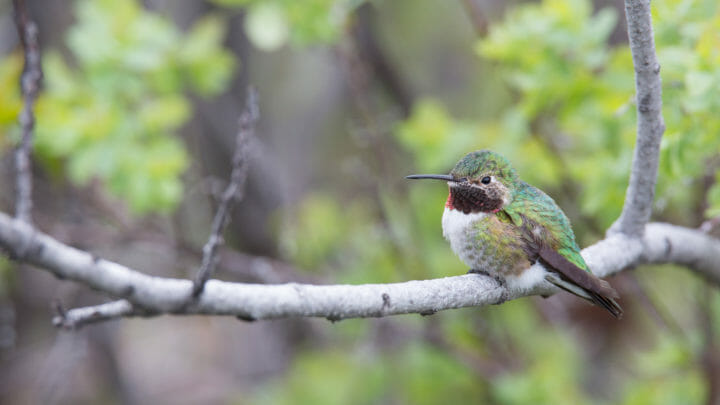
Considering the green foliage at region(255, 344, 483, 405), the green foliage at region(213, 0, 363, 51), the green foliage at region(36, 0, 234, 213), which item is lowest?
the green foliage at region(255, 344, 483, 405)

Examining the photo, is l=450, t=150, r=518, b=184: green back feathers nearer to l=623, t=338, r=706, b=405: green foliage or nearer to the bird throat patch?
the bird throat patch

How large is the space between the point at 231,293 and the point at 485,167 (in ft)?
5.38

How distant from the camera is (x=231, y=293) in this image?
2.21 metres

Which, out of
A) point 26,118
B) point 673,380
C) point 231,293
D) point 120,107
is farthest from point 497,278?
point 673,380

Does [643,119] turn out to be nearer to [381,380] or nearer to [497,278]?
[497,278]

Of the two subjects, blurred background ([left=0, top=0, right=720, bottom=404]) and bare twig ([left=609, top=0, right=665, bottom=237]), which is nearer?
bare twig ([left=609, top=0, right=665, bottom=237])

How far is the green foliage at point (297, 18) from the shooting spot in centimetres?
491

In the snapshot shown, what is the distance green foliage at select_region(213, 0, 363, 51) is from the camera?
4910mm

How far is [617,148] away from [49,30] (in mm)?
6133

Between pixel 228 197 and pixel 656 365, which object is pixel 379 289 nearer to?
pixel 228 197

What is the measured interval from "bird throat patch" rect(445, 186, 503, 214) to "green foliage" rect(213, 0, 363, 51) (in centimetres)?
199

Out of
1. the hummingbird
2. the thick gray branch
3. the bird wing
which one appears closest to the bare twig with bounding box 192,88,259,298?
the thick gray branch

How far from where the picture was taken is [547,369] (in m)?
5.72

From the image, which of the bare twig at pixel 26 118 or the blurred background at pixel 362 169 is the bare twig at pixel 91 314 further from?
the bare twig at pixel 26 118
